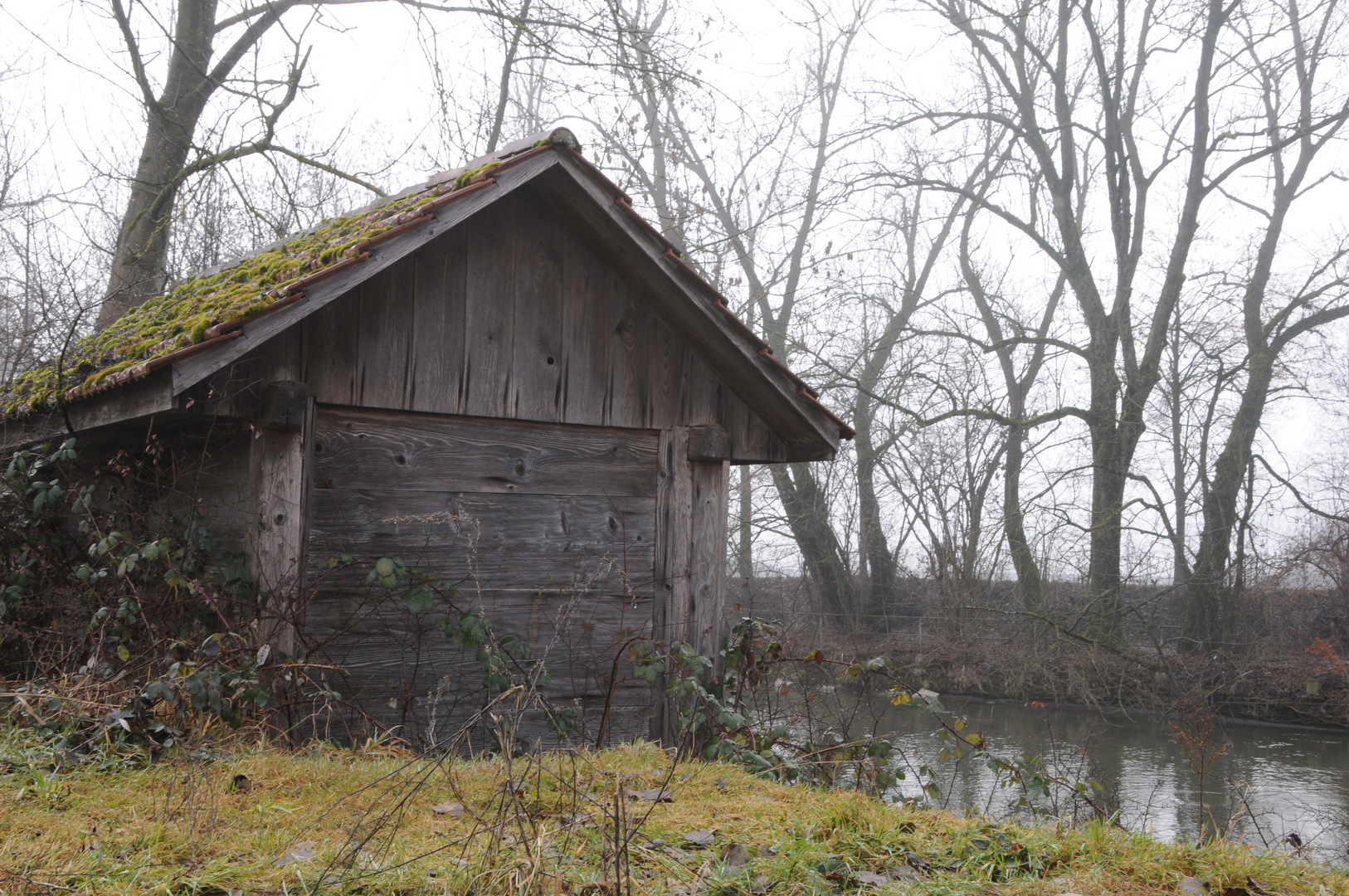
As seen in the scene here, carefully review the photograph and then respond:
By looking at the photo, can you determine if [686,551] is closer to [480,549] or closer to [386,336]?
[480,549]

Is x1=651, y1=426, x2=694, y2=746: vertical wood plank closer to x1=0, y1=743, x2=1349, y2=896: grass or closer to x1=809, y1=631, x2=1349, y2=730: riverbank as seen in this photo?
x1=0, y1=743, x2=1349, y2=896: grass

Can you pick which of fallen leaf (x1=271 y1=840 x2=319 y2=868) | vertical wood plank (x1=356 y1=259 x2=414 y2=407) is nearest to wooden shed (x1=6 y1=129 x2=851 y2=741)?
vertical wood plank (x1=356 y1=259 x2=414 y2=407)

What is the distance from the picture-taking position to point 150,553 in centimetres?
479

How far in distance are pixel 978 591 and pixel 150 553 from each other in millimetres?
15624

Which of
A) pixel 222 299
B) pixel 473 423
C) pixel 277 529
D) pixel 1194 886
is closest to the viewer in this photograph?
pixel 1194 886

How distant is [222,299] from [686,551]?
3.10 m

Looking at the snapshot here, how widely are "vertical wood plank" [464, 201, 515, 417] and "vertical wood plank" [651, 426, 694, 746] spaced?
1141 mm

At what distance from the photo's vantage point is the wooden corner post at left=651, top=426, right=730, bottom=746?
20.5ft

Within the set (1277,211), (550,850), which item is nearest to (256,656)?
(550,850)

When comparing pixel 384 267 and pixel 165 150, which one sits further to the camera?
pixel 165 150

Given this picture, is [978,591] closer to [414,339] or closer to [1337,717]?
[1337,717]

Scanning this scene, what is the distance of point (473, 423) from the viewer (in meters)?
5.67

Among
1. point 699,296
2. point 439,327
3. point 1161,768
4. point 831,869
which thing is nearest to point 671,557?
point 699,296

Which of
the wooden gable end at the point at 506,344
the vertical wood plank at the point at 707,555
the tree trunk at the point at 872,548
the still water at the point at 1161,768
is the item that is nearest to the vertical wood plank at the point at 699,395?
the wooden gable end at the point at 506,344
